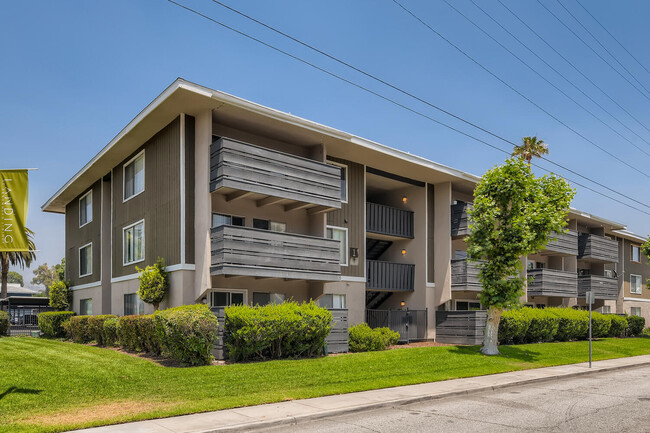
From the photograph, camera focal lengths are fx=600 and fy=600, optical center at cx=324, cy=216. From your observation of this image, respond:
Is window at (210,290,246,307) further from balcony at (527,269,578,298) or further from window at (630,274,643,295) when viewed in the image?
window at (630,274,643,295)

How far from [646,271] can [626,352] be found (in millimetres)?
26882

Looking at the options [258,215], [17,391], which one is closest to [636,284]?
[258,215]

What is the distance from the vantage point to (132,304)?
23.4 metres

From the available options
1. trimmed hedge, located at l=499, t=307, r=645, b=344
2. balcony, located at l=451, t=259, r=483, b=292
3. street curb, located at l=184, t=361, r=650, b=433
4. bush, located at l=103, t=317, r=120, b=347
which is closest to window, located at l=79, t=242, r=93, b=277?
bush, located at l=103, t=317, r=120, b=347

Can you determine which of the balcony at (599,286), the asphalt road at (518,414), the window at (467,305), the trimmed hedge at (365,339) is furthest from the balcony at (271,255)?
the balcony at (599,286)

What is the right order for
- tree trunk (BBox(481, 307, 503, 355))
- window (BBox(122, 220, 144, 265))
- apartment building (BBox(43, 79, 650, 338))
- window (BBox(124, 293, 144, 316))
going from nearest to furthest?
apartment building (BBox(43, 79, 650, 338))
tree trunk (BBox(481, 307, 503, 355))
window (BBox(124, 293, 144, 316))
window (BBox(122, 220, 144, 265))

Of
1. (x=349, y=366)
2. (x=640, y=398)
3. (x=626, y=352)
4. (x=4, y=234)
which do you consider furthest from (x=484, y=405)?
(x=626, y=352)

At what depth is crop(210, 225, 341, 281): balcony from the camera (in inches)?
736

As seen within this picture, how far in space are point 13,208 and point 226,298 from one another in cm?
971

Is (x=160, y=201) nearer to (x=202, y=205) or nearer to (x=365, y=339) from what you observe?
(x=202, y=205)

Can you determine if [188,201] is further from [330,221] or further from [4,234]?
[4,234]

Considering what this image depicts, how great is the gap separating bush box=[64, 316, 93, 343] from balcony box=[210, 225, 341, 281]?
7715 mm

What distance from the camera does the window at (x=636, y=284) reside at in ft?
157

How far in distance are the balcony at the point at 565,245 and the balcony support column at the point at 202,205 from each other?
77.0ft
